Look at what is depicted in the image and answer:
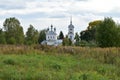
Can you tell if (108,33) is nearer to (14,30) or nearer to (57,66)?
(14,30)

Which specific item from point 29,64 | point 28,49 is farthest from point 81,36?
point 29,64

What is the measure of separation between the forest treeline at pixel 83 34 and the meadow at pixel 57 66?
115 ft

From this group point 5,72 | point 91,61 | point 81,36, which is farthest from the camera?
point 81,36

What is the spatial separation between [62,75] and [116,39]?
48803mm

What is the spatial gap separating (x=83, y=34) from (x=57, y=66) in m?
99.3

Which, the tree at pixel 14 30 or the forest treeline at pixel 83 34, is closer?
the forest treeline at pixel 83 34

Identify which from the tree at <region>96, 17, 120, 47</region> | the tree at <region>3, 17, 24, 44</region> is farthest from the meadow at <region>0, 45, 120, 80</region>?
the tree at <region>3, 17, 24, 44</region>

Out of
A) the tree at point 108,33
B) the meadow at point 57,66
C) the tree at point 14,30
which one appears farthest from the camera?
the tree at point 14,30

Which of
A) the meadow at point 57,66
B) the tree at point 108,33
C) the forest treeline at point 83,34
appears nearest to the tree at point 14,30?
the forest treeline at point 83,34

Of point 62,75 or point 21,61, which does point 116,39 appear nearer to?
point 21,61

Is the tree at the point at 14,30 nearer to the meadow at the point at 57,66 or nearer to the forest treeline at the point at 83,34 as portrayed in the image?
the forest treeline at the point at 83,34

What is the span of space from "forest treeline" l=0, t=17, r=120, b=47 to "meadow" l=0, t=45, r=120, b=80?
115 feet

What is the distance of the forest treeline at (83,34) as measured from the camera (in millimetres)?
60938

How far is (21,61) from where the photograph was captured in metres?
17.3
